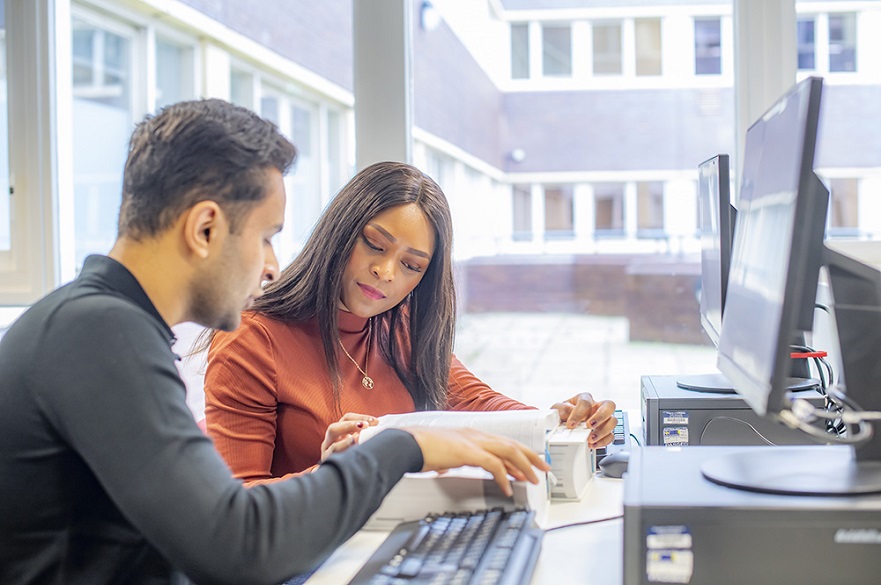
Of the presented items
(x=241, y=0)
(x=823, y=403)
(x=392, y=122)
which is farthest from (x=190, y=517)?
(x=241, y=0)

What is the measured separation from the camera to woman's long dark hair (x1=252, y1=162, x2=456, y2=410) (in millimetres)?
1617

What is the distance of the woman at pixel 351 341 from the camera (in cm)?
148

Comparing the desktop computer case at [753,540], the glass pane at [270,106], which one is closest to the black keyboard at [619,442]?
the desktop computer case at [753,540]

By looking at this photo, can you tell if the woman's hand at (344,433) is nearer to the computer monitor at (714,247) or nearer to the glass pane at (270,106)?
the computer monitor at (714,247)

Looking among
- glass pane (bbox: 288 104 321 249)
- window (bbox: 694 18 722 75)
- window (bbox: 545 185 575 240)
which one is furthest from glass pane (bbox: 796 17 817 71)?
glass pane (bbox: 288 104 321 249)

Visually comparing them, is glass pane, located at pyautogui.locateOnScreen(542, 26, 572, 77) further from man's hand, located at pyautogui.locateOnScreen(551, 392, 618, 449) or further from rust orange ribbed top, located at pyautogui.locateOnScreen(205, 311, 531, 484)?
man's hand, located at pyautogui.locateOnScreen(551, 392, 618, 449)

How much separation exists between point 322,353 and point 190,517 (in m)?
0.80

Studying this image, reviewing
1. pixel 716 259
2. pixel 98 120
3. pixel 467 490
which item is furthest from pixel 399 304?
pixel 98 120

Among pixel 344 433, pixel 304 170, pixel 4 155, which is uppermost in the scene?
pixel 304 170

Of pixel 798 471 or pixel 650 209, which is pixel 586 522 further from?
pixel 650 209

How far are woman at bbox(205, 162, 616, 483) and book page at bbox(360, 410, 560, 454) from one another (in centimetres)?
29

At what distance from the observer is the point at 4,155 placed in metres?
2.59

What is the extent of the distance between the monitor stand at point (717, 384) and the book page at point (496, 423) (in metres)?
0.50

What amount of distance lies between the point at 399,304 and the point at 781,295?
1059 millimetres
